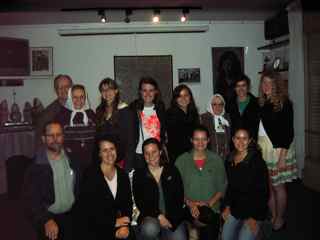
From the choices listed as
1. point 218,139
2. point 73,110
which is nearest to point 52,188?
point 73,110

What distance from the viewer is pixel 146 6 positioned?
450cm

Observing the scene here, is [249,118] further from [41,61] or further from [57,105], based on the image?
[41,61]

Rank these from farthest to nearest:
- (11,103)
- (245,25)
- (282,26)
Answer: (245,25), (11,103), (282,26)

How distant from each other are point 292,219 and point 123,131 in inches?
71.0

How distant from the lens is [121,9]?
4.59m

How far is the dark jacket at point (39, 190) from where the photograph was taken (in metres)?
2.32

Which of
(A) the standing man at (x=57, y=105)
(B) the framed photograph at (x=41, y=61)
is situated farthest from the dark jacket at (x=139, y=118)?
(B) the framed photograph at (x=41, y=61)

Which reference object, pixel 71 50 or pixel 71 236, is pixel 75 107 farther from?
pixel 71 50

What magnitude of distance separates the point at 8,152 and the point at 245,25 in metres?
4.18

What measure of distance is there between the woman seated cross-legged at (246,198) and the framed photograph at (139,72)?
330cm

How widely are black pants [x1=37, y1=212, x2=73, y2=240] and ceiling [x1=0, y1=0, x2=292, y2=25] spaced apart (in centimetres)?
270

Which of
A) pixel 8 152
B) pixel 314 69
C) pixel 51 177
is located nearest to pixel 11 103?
pixel 8 152

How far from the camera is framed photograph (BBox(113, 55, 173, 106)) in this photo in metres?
5.61

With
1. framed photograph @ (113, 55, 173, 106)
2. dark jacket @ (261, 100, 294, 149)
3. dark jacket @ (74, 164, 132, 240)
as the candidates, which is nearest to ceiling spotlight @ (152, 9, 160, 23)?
framed photograph @ (113, 55, 173, 106)
